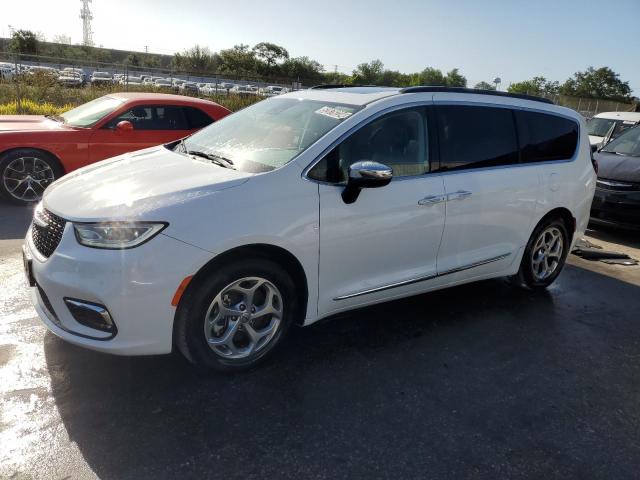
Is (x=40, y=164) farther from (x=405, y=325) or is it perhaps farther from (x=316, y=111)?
(x=405, y=325)

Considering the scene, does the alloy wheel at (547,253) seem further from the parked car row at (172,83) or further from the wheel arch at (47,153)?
the parked car row at (172,83)

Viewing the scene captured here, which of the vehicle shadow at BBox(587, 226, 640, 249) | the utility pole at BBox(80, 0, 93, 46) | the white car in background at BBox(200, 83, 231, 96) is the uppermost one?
the utility pole at BBox(80, 0, 93, 46)

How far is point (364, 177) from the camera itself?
322 cm

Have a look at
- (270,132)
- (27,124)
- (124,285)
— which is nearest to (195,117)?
(27,124)

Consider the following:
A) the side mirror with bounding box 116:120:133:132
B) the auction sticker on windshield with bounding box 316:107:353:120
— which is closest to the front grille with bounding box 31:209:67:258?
the auction sticker on windshield with bounding box 316:107:353:120

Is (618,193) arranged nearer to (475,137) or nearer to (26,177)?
(475,137)

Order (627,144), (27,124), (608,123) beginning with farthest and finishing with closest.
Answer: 1. (608,123)
2. (627,144)
3. (27,124)

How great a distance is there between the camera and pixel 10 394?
289 centimetres

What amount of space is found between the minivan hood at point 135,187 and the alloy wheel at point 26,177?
3847 millimetres

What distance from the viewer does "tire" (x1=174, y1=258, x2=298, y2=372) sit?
2.96 metres

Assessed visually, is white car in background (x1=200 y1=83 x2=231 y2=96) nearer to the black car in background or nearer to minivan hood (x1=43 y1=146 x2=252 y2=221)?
the black car in background

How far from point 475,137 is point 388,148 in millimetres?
916

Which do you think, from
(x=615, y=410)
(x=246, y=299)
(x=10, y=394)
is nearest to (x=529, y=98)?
(x=615, y=410)

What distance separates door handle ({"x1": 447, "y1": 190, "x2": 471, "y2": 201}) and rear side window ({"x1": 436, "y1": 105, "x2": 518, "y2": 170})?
19 cm
